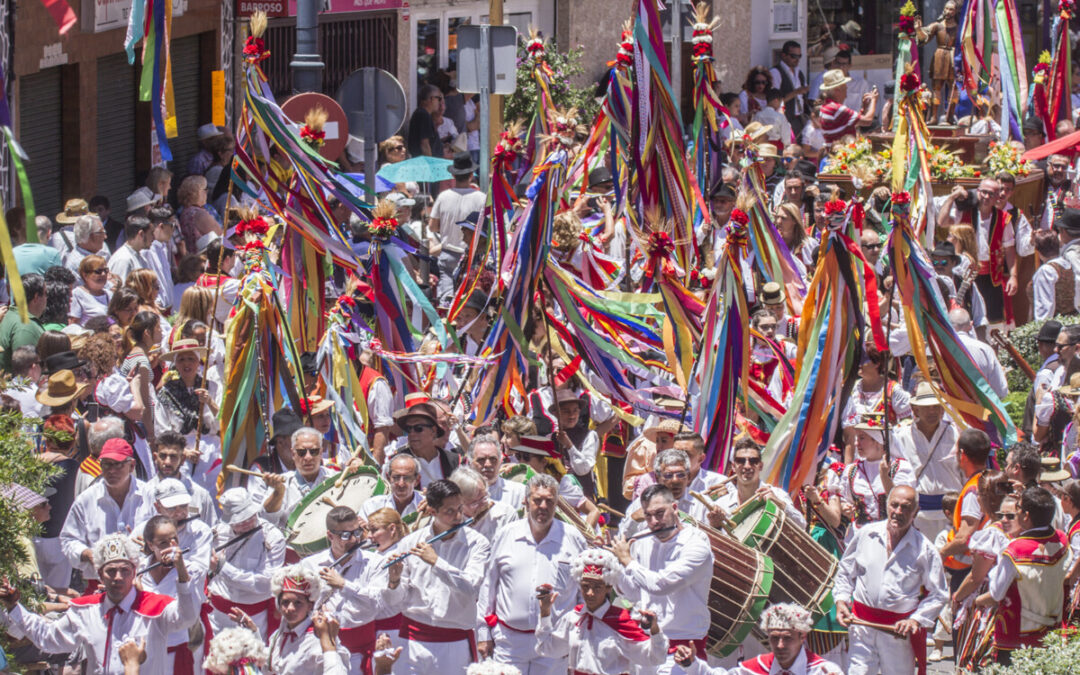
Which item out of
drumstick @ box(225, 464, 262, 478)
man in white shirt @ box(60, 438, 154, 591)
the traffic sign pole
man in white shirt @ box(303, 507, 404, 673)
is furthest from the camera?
the traffic sign pole

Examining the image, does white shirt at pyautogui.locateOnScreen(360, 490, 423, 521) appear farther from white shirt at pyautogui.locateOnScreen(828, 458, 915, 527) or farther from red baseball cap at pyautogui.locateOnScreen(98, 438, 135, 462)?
white shirt at pyautogui.locateOnScreen(828, 458, 915, 527)

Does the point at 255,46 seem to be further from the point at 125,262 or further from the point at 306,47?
the point at 306,47

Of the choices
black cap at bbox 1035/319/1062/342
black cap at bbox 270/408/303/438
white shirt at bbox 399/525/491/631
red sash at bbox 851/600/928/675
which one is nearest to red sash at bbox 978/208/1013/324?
black cap at bbox 1035/319/1062/342

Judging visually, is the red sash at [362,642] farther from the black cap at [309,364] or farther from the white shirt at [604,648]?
the black cap at [309,364]

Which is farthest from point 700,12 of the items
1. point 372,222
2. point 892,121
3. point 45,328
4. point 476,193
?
Result: point 892,121

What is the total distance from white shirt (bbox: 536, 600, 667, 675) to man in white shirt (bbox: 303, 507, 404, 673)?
967mm

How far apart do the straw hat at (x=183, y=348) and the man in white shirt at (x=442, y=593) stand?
2.50 meters

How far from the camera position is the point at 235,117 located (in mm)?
20688

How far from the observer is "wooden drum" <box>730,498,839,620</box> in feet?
Result: 32.6

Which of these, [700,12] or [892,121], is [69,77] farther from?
[892,121]

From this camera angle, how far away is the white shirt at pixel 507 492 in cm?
1055

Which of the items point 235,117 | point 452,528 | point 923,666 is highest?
point 235,117

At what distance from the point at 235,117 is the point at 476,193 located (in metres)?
5.33

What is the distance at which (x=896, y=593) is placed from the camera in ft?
31.6
